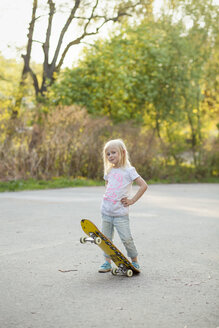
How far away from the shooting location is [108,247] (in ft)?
14.8

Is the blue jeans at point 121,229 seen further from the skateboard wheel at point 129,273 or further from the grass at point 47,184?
the grass at point 47,184

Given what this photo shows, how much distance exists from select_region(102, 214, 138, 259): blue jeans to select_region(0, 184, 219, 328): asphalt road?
289 millimetres

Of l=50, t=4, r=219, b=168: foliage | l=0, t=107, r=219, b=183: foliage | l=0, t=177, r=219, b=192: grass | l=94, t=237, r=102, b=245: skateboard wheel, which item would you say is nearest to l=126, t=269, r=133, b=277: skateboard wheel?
l=94, t=237, r=102, b=245: skateboard wheel

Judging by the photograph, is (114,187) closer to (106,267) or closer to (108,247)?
(108,247)

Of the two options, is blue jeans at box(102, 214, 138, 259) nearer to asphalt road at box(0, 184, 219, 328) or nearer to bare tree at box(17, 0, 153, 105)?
asphalt road at box(0, 184, 219, 328)

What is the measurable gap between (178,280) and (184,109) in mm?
16787

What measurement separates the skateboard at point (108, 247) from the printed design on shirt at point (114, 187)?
0.41m

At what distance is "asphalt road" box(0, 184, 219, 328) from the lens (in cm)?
345

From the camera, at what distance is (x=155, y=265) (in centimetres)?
507

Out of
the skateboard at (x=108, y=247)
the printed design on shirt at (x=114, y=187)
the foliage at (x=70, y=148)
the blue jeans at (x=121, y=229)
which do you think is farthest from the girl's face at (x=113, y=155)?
the foliage at (x=70, y=148)

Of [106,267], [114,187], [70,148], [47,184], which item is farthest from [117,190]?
[70,148]

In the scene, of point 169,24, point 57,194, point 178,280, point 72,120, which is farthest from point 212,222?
point 169,24

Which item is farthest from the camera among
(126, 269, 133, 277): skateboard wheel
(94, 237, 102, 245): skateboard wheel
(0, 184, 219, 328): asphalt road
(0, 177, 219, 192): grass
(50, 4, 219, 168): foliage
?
(50, 4, 219, 168): foliage

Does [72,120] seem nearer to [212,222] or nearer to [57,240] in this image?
[212,222]
